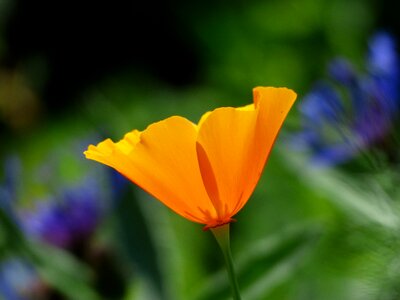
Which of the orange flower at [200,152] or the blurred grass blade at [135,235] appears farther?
the blurred grass blade at [135,235]

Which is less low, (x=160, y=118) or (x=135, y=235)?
(x=160, y=118)

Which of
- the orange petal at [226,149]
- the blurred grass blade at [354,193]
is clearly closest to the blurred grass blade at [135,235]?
the blurred grass blade at [354,193]

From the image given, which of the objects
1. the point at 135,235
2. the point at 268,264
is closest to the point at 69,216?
the point at 135,235

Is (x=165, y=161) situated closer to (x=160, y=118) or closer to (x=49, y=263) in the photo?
(x=49, y=263)

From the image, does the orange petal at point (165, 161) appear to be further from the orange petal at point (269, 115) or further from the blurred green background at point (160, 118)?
the blurred green background at point (160, 118)

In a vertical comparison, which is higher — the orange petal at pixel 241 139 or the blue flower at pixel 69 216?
the blue flower at pixel 69 216

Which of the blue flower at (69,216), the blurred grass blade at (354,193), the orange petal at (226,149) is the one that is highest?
the blue flower at (69,216)

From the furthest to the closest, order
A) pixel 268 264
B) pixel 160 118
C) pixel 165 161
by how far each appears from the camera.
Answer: pixel 160 118 → pixel 268 264 → pixel 165 161

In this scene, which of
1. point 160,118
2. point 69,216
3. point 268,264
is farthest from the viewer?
point 160,118
